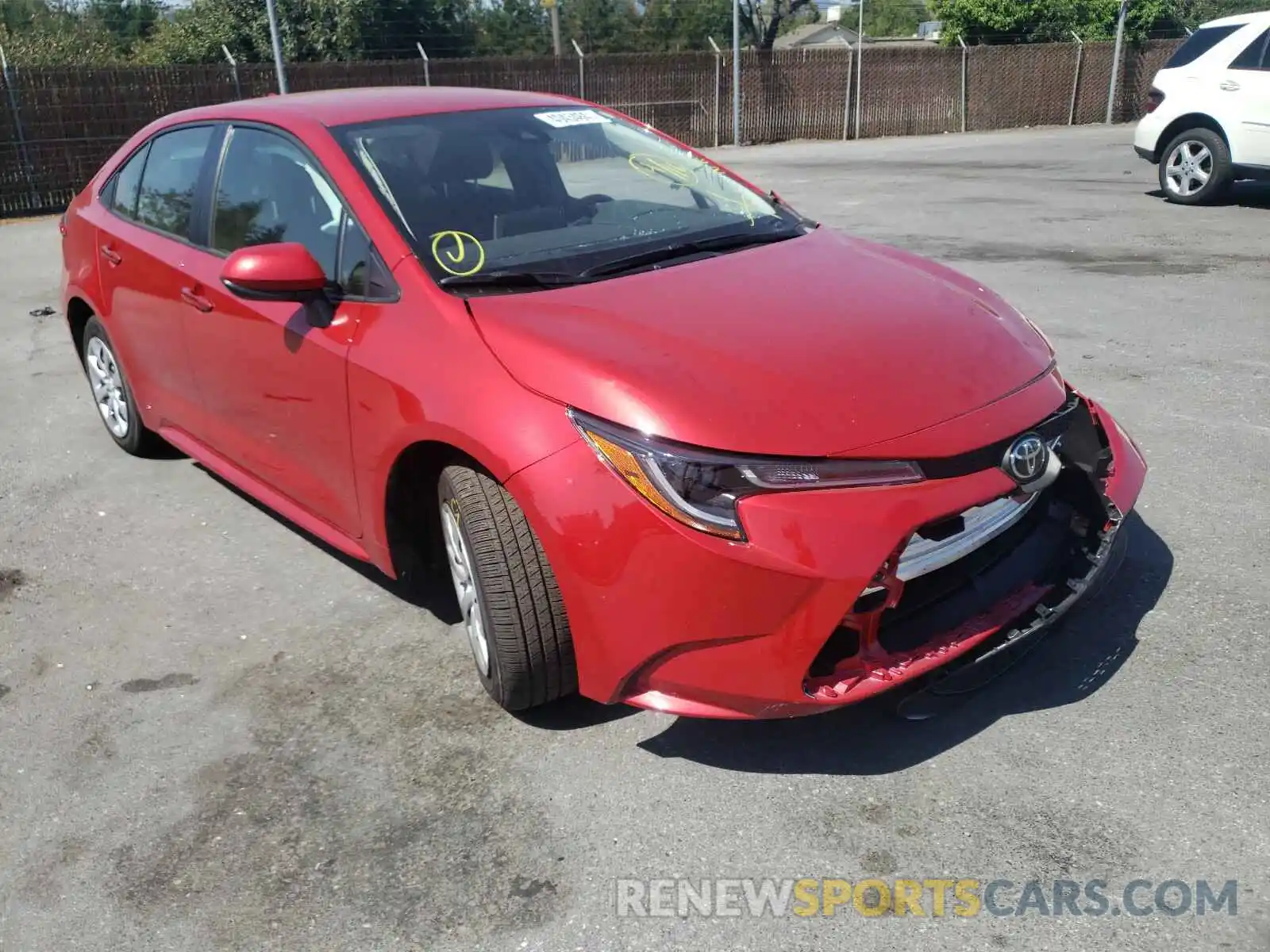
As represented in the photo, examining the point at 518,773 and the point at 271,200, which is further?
the point at 271,200

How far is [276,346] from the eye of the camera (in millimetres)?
3531

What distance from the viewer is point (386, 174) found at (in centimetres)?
346

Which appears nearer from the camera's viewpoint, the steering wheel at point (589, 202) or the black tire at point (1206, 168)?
the steering wheel at point (589, 202)

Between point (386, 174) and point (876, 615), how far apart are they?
2019 millimetres

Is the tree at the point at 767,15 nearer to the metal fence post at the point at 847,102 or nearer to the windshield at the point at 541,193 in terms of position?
the metal fence post at the point at 847,102

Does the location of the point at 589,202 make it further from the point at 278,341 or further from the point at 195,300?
the point at 195,300

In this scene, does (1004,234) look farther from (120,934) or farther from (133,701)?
(120,934)

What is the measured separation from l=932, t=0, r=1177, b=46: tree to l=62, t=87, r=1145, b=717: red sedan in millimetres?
31179

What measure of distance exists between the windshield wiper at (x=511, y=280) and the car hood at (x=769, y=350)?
0.20 feet

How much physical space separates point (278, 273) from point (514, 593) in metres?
1.21

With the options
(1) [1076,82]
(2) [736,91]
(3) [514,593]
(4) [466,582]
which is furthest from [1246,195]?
(1) [1076,82]

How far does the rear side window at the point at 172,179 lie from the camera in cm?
425

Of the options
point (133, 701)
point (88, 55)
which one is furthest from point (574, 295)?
point (88, 55)

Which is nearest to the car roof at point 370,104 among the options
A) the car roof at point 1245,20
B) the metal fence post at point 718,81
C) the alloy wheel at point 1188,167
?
the alloy wheel at point 1188,167
